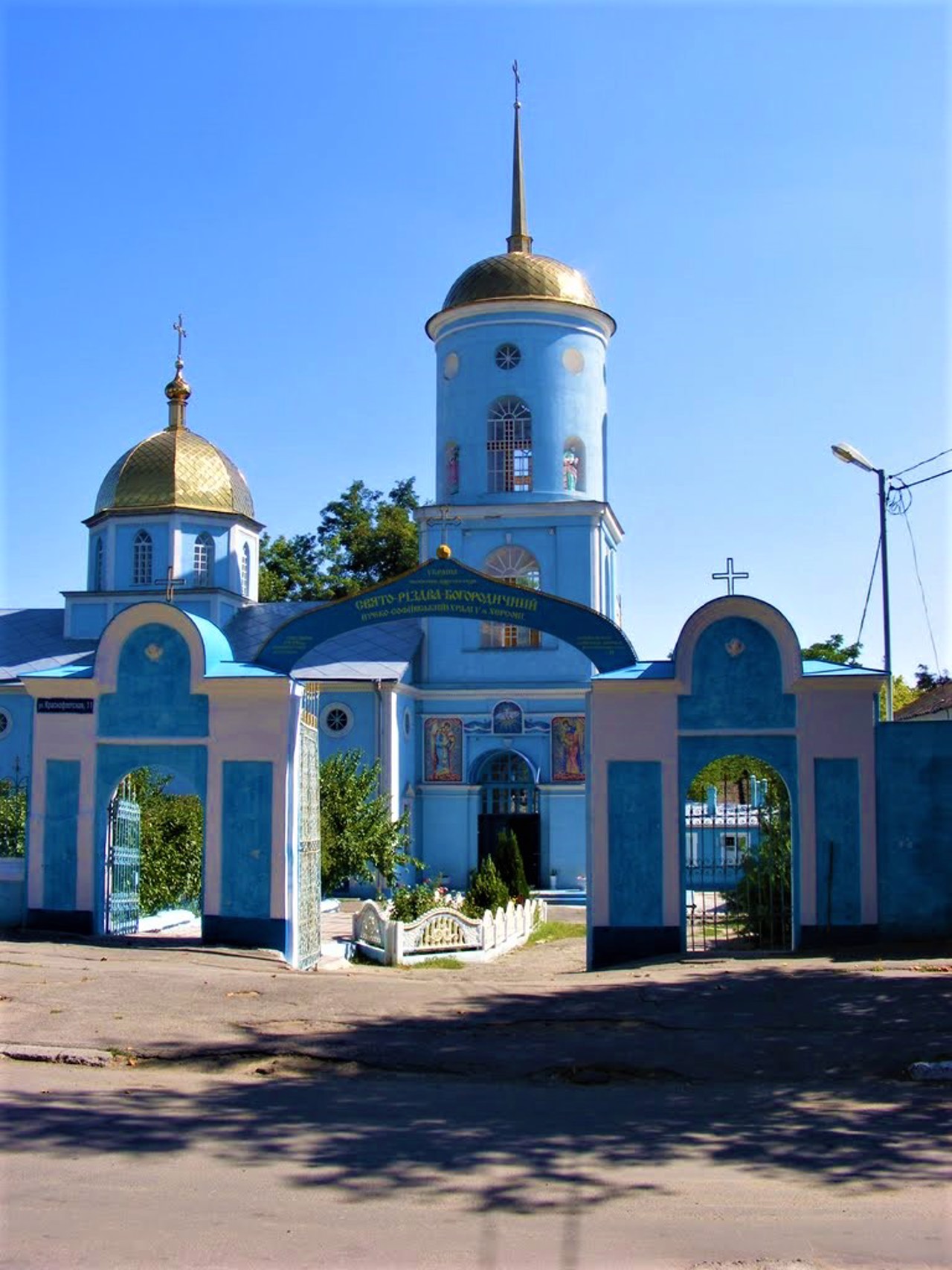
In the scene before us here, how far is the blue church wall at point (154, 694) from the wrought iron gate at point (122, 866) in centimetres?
111

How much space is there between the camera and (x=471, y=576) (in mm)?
16672

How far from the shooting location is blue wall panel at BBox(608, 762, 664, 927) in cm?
1509

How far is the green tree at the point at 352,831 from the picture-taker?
22.2 meters

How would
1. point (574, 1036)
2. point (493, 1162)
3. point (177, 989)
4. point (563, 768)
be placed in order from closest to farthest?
point (493, 1162) < point (574, 1036) < point (177, 989) < point (563, 768)

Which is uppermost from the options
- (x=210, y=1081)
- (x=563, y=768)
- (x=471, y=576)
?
(x=471, y=576)

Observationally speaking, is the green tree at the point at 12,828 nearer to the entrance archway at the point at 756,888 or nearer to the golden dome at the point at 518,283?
the entrance archway at the point at 756,888

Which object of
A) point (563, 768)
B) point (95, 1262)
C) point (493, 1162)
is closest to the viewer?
point (95, 1262)

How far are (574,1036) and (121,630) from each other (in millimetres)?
8115

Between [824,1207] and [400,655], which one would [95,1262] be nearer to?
[824,1207]

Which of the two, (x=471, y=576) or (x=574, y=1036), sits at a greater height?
(x=471, y=576)

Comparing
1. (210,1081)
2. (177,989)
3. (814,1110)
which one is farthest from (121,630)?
(814,1110)

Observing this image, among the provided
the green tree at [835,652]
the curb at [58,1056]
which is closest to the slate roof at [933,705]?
the green tree at [835,652]

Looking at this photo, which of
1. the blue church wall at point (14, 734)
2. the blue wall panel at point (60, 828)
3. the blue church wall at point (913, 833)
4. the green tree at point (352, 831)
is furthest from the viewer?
the blue church wall at point (14, 734)

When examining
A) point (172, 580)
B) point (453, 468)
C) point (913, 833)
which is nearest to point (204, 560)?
point (172, 580)
